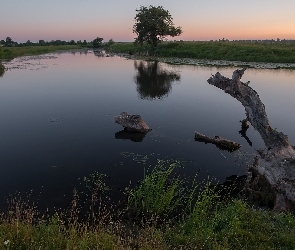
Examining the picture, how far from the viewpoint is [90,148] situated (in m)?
17.8

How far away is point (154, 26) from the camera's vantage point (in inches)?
3610

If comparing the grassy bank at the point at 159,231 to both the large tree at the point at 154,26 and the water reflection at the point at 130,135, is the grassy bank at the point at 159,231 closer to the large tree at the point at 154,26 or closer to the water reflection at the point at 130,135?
the water reflection at the point at 130,135

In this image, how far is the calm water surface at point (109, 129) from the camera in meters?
14.6

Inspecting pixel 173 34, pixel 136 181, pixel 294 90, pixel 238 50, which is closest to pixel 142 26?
pixel 173 34

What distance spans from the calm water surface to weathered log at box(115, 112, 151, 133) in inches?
23.8

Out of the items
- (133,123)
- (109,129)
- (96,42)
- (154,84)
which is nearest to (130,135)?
(133,123)

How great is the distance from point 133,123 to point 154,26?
77.4 m

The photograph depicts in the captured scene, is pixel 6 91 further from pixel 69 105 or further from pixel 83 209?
pixel 83 209

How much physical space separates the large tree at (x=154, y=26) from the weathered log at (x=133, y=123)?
76505mm

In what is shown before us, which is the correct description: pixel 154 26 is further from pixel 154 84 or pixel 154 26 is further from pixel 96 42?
pixel 96 42

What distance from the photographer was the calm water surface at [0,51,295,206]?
14609 mm

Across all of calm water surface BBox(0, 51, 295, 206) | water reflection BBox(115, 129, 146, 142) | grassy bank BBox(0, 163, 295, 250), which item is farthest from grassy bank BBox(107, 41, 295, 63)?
grassy bank BBox(0, 163, 295, 250)

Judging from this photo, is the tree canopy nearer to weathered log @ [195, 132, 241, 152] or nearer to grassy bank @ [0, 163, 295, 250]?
weathered log @ [195, 132, 241, 152]

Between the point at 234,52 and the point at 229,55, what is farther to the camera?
the point at 234,52
